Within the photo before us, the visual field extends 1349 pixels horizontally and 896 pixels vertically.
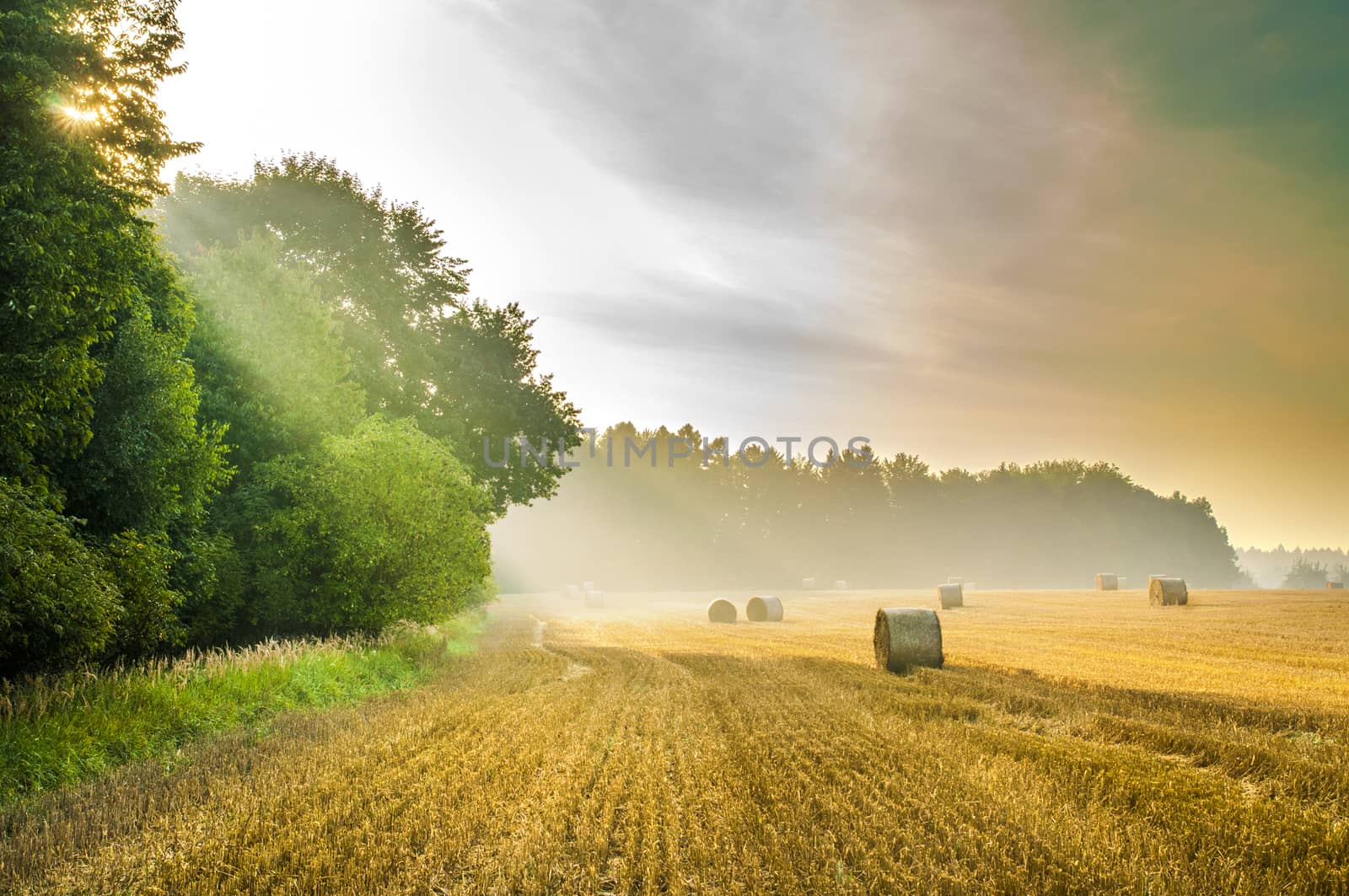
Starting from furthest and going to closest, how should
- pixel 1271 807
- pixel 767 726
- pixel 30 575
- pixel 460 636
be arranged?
pixel 460 636 < pixel 767 726 < pixel 30 575 < pixel 1271 807

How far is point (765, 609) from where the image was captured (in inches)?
1484

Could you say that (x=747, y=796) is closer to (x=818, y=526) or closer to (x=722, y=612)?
(x=722, y=612)

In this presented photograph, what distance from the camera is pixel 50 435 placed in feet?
37.4

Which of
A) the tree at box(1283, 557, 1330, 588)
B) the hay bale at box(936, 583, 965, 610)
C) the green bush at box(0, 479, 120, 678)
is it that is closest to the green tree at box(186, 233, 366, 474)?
the green bush at box(0, 479, 120, 678)

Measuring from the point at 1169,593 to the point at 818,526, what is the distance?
226ft

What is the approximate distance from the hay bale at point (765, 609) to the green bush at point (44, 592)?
1203 inches

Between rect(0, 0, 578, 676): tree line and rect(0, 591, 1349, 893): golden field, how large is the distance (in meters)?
4.69

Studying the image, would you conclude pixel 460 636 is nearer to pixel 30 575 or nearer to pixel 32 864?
pixel 30 575

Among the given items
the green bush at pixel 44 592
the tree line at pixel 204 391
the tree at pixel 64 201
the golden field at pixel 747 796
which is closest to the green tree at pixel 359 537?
the tree line at pixel 204 391

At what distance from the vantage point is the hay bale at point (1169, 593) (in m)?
36.1

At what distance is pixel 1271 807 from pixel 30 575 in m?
14.3

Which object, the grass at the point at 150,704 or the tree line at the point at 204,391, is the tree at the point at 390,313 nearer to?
the tree line at the point at 204,391

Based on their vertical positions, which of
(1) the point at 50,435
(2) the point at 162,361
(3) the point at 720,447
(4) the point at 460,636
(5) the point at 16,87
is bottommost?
(4) the point at 460,636

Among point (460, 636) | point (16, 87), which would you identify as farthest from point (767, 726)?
point (460, 636)
